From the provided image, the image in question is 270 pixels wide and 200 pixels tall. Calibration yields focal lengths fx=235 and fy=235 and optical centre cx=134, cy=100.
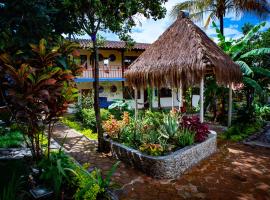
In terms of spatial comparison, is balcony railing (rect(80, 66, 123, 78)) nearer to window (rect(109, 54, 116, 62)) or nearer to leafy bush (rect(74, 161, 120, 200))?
window (rect(109, 54, 116, 62))

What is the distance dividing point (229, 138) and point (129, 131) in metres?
4.23

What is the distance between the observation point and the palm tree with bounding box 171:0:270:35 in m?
12.7

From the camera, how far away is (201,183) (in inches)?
203

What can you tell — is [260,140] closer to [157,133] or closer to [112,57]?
[157,133]

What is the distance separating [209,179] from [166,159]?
111 cm

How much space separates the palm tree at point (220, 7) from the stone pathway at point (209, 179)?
8760 millimetres

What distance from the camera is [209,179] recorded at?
5352mm

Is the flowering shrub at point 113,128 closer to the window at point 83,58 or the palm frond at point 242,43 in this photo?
the palm frond at point 242,43

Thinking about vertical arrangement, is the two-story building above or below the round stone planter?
above

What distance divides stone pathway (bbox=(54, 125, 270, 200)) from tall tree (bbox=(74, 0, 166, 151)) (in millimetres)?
1776

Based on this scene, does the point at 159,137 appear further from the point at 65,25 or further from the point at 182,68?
the point at 65,25

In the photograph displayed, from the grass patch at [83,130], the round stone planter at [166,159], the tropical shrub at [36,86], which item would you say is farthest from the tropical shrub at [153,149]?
the grass patch at [83,130]

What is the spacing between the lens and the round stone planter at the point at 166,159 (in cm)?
530

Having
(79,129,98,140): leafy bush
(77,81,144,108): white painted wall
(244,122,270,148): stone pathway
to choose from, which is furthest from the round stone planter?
(77,81,144,108): white painted wall
